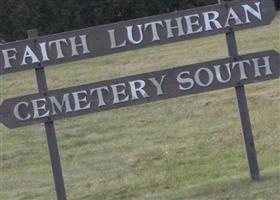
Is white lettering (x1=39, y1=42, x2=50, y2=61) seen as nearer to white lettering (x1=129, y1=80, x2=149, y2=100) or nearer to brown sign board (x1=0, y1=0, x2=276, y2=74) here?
brown sign board (x1=0, y1=0, x2=276, y2=74)

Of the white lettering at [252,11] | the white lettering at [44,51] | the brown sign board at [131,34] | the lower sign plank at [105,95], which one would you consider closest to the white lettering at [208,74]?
the lower sign plank at [105,95]

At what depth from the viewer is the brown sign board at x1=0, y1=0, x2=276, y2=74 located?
26.2 ft

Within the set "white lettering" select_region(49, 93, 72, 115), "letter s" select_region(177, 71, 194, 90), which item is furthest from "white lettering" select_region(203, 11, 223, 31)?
"white lettering" select_region(49, 93, 72, 115)

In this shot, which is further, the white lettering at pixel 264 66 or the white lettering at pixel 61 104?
the white lettering at pixel 264 66

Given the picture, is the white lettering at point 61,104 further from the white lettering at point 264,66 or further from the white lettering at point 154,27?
the white lettering at point 264,66

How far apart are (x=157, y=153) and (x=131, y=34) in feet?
11.2

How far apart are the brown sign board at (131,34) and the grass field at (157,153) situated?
4.87ft

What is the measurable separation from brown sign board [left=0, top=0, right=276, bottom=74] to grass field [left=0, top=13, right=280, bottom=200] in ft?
4.87

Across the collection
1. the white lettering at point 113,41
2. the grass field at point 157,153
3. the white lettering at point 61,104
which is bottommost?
the grass field at point 157,153

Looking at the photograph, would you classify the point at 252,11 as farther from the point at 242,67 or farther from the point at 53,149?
the point at 53,149

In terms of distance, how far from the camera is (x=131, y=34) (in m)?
8.07

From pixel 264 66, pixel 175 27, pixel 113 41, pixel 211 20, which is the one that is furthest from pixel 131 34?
pixel 264 66

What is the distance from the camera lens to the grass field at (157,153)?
8.78 metres

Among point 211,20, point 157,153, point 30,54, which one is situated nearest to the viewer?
point 30,54
